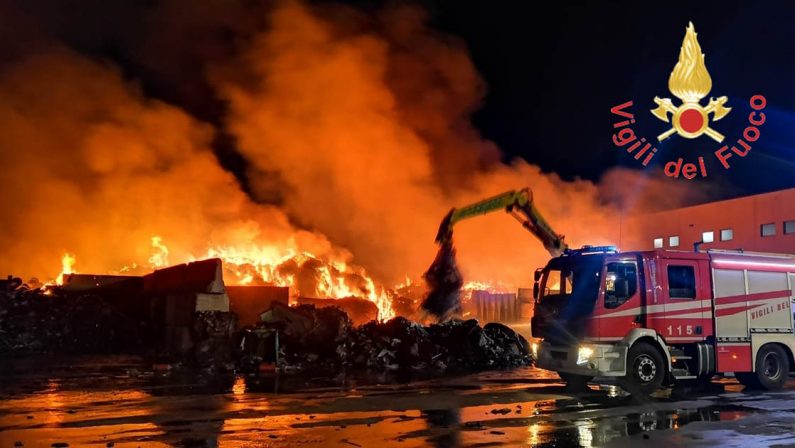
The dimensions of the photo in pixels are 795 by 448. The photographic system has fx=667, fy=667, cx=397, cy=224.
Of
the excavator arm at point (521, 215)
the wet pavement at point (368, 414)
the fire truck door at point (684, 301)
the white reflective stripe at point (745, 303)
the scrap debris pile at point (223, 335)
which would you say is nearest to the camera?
the wet pavement at point (368, 414)

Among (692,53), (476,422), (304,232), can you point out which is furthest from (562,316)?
(304,232)

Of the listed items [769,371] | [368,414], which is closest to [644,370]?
[769,371]

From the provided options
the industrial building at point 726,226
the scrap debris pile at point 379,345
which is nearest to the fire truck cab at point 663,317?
the scrap debris pile at point 379,345

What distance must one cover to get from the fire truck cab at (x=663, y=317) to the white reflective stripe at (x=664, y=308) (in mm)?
18

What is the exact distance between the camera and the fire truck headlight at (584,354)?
11.5m

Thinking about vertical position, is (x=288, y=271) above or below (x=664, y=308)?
above

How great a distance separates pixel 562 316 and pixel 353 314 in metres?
12.3

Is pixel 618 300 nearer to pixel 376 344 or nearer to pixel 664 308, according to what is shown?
pixel 664 308

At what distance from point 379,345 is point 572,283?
677 centimetres

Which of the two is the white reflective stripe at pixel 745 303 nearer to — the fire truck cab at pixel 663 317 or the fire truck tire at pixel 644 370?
the fire truck cab at pixel 663 317

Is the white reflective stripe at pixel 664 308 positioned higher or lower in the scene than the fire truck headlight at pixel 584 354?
higher

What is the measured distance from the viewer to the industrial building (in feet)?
118

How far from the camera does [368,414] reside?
9.13 metres

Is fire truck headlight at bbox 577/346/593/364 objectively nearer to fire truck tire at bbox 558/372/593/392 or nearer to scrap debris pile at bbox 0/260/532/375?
fire truck tire at bbox 558/372/593/392
